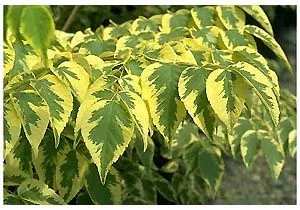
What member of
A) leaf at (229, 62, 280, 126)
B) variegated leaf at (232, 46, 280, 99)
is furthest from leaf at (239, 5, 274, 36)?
leaf at (229, 62, 280, 126)

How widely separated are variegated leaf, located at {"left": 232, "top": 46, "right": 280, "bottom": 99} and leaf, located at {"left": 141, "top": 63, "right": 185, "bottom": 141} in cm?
14

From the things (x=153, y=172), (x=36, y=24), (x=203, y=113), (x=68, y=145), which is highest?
(x=36, y=24)

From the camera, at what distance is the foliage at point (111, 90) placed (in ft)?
3.18

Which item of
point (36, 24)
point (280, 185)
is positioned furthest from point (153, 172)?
point (280, 185)

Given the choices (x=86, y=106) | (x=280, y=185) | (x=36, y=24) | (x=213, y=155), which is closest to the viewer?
(x=36, y=24)

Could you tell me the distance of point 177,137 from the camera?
1603 mm

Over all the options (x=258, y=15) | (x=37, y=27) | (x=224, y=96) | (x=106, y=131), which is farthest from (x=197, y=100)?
(x=258, y=15)

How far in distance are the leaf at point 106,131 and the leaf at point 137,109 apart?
0.01 metres

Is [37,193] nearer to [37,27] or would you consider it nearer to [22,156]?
[22,156]

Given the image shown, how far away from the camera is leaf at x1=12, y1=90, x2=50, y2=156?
0.99 metres
